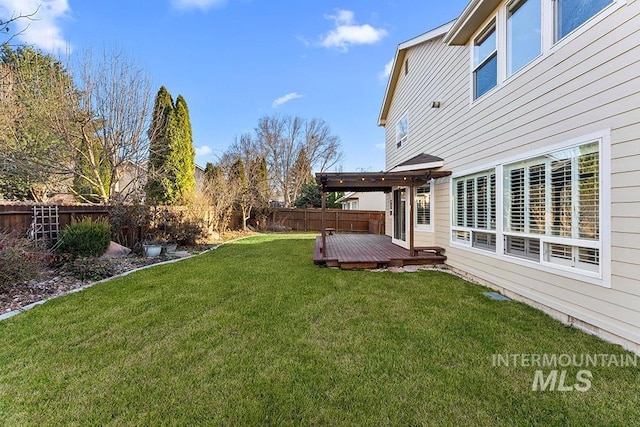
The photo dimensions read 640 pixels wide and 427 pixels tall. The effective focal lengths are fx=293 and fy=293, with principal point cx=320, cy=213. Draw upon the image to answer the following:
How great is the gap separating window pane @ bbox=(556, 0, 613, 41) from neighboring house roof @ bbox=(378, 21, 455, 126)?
3627 millimetres

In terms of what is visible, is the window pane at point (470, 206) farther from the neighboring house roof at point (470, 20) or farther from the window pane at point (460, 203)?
the neighboring house roof at point (470, 20)

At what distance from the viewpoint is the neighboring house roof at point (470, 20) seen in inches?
216

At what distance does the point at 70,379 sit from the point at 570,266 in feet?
19.0

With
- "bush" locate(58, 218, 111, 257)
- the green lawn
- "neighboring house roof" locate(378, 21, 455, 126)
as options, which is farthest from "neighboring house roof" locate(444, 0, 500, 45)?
"bush" locate(58, 218, 111, 257)

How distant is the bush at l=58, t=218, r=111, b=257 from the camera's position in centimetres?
682

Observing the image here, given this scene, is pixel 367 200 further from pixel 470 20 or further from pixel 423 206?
pixel 470 20

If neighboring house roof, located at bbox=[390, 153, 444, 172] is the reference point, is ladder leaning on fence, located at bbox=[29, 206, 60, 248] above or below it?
below

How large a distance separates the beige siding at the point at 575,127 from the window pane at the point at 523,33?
27 cm

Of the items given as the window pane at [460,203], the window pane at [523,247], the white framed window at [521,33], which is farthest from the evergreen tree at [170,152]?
the window pane at [523,247]

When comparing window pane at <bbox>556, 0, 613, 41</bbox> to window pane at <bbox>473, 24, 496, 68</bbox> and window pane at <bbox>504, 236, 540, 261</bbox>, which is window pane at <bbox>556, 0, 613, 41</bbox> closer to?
window pane at <bbox>473, 24, 496, 68</bbox>

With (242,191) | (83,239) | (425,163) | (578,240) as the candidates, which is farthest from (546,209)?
(242,191)

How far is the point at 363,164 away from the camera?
35719mm

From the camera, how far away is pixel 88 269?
619 cm

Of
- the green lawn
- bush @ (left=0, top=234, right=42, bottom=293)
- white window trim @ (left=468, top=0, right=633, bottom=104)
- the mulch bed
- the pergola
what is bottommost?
the green lawn
